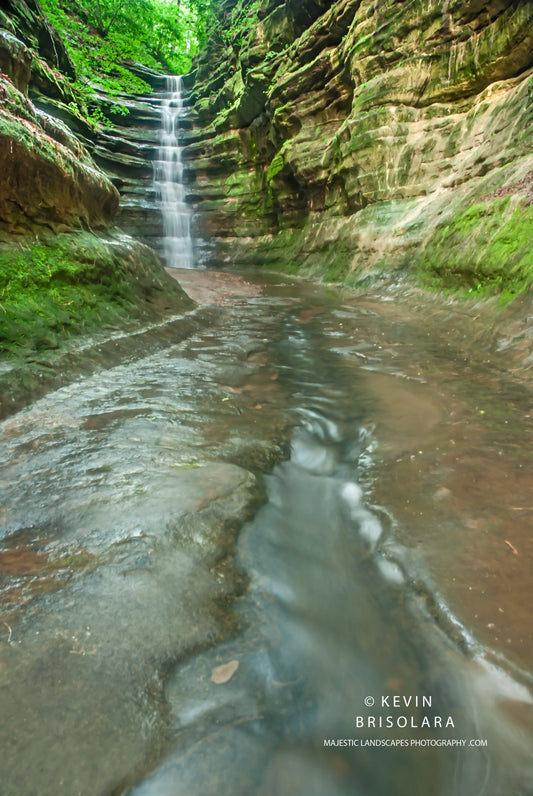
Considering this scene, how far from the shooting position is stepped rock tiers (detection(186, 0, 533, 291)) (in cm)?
662

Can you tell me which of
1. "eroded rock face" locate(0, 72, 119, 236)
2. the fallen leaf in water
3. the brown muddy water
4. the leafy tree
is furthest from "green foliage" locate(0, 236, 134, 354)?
the leafy tree

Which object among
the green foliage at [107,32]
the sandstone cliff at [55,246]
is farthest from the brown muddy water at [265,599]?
the green foliage at [107,32]

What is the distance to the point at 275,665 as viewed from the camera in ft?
4.58

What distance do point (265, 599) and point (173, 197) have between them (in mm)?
21698

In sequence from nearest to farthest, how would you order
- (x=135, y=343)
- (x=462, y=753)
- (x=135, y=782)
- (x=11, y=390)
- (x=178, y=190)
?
(x=135, y=782) < (x=462, y=753) < (x=11, y=390) < (x=135, y=343) < (x=178, y=190)

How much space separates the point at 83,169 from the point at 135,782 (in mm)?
6025

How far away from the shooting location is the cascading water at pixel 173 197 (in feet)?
63.2

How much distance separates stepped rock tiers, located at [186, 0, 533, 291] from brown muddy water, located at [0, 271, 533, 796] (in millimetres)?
3649

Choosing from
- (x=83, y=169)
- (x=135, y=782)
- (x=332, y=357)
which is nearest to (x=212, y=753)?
(x=135, y=782)

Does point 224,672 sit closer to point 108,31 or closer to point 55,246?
point 55,246

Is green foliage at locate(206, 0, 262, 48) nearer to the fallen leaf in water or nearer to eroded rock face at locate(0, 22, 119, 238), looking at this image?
eroded rock face at locate(0, 22, 119, 238)

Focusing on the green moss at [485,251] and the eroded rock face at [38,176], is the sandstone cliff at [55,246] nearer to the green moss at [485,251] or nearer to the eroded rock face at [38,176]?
the eroded rock face at [38,176]

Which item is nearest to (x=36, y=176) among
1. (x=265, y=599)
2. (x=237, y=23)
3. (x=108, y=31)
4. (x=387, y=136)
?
(x=265, y=599)

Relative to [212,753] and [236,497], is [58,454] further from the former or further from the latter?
[212,753]
